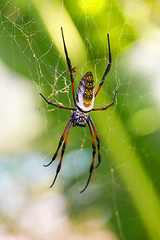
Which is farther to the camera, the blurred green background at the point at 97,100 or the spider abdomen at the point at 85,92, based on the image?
the blurred green background at the point at 97,100

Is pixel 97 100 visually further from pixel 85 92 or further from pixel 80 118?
pixel 85 92

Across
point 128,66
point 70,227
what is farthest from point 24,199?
point 128,66

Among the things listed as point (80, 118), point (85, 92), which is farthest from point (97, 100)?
point (85, 92)

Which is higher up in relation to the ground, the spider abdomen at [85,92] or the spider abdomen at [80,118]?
the spider abdomen at [85,92]

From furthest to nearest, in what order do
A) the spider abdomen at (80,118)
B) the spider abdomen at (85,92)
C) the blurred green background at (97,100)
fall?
the spider abdomen at (80,118), the blurred green background at (97,100), the spider abdomen at (85,92)

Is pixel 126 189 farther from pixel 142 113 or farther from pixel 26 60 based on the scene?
pixel 26 60

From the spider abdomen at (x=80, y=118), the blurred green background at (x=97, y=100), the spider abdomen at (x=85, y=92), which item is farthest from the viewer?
the spider abdomen at (x=80, y=118)
